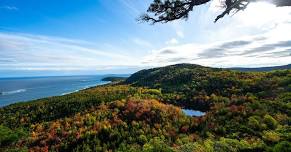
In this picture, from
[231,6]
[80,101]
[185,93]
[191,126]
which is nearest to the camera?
[231,6]

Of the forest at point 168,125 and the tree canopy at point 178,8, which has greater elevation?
the tree canopy at point 178,8

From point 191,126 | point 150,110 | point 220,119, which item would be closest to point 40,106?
point 150,110

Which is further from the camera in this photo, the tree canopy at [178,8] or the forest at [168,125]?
the forest at [168,125]

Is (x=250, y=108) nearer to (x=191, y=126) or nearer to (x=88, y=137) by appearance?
(x=191, y=126)

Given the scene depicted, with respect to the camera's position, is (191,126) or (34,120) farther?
(34,120)

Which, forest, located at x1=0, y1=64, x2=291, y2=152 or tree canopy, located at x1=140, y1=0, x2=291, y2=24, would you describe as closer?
tree canopy, located at x1=140, y1=0, x2=291, y2=24

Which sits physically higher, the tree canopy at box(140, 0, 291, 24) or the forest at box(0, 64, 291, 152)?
the tree canopy at box(140, 0, 291, 24)

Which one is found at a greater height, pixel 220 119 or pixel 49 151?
pixel 220 119

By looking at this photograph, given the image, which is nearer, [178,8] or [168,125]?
[178,8]

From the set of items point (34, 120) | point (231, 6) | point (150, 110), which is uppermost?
point (231, 6)

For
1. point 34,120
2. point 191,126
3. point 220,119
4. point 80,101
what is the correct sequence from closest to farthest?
1. point 220,119
2. point 191,126
3. point 34,120
4. point 80,101

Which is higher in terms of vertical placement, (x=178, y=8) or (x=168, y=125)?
(x=178, y=8)
